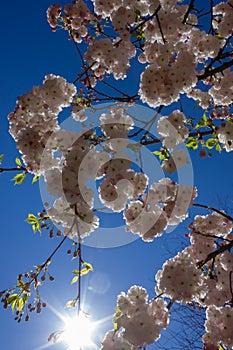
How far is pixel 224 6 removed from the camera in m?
5.07

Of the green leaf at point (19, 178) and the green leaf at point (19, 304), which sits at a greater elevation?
the green leaf at point (19, 178)

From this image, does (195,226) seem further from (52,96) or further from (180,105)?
(52,96)

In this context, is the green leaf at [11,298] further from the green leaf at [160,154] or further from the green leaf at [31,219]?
the green leaf at [160,154]

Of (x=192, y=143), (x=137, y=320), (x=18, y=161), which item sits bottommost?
(x=137, y=320)

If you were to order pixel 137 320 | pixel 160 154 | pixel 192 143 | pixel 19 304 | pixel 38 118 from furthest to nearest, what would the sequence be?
pixel 192 143, pixel 160 154, pixel 38 118, pixel 19 304, pixel 137 320

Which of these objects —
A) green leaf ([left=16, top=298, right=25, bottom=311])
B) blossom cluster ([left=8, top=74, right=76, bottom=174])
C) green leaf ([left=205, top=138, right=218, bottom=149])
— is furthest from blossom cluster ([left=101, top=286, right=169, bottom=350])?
green leaf ([left=205, top=138, right=218, bottom=149])

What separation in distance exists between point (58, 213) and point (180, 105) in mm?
1959

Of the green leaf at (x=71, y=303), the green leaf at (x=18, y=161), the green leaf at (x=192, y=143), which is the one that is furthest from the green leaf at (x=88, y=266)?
the green leaf at (x=192, y=143)

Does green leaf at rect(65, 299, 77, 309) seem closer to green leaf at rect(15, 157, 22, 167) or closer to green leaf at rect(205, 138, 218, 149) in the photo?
green leaf at rect(15, 157, 22, 167)

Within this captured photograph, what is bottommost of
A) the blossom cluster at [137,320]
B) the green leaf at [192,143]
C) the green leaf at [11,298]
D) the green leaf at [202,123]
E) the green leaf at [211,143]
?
the blossom cluster at [137,320]

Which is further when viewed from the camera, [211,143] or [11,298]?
[211,143]

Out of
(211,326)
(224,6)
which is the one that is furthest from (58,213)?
(224,6)

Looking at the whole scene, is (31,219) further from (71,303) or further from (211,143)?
(211,143)

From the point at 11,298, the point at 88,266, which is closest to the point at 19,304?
the point at 11,298
